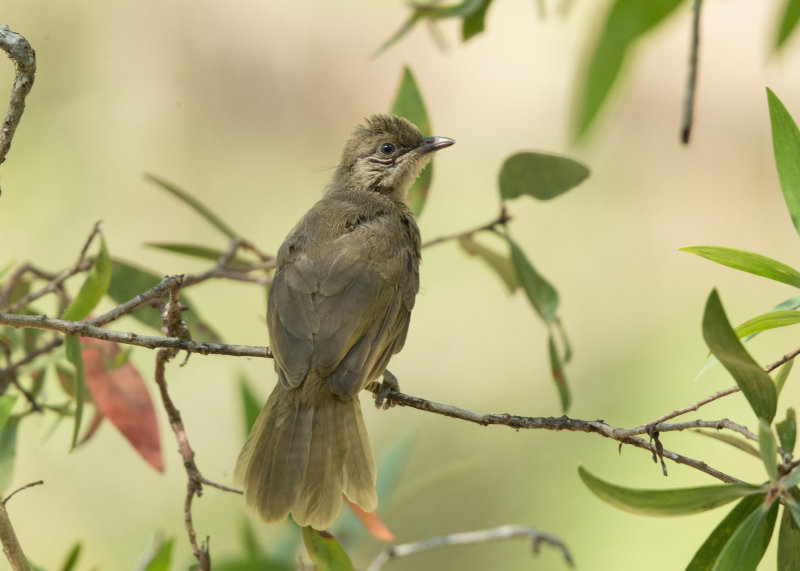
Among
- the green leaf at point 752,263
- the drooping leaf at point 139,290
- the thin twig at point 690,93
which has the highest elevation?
the thin twig at point 690,93

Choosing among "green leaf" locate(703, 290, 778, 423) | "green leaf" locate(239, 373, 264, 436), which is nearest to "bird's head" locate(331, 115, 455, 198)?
"green leaf" locate(239, 373, 264, 436)

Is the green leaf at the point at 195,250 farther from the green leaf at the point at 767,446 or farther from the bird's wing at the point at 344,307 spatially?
the green leaf at the point at 767,446

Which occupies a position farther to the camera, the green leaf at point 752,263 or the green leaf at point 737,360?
the green leaf at point 752,263

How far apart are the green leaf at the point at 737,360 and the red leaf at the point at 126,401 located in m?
1.86

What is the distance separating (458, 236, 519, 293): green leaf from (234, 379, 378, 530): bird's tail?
804 mm

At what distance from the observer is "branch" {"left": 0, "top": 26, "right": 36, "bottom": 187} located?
6.92 feet

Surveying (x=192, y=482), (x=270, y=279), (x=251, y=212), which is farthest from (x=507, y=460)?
(x=192, y=482)

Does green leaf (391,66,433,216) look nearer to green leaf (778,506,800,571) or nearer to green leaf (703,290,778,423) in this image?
green leaf (703,290,778,423)

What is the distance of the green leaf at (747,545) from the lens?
5.70 feet

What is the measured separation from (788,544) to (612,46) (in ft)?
3.54

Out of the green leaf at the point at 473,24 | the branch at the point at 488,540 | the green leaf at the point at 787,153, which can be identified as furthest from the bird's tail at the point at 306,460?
the green leaf at the point at 787,153

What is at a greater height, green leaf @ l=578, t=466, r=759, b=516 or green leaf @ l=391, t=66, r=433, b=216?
green leaf @ l=391, t=66, r=433, b=216

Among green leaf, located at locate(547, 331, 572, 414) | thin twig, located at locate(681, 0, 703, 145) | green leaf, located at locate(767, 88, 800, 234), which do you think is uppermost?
thin twig, located at locate(681, 0, 703, 145)

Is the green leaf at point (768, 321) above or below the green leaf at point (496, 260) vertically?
below
